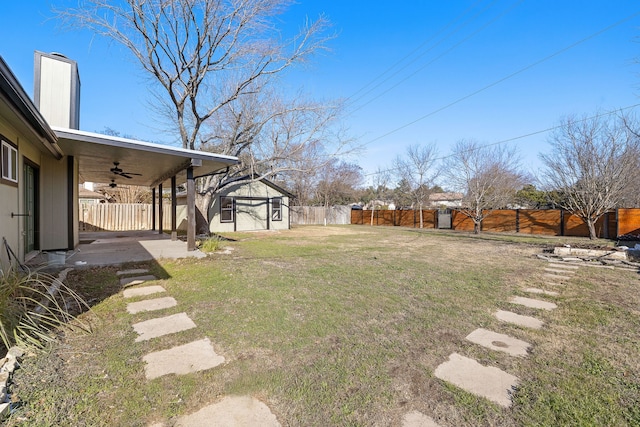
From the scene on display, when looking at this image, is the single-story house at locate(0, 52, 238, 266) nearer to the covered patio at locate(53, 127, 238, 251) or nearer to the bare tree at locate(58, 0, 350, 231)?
the covered patio at locate(53, 127, 238, 251)

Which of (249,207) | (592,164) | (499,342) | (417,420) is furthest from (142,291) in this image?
(592,164)

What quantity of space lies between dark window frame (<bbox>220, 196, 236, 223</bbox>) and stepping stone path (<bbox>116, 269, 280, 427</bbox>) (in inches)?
457

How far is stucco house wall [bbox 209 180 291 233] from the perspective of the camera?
15445 millimetres

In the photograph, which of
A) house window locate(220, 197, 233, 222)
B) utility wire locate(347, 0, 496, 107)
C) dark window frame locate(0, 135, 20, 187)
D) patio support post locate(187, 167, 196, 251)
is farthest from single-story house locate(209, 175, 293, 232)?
dark window frame locate(0, 135, 20, 187)

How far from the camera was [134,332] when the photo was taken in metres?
2.87

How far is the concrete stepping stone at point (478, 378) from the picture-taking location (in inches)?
79.0

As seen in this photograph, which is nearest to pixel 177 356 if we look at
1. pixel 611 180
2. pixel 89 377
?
pixel 89 377

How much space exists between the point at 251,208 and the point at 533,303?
14335 millimetres

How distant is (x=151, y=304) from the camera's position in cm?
368

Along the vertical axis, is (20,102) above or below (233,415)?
above

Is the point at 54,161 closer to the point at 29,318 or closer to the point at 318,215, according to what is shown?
the point at 29,318

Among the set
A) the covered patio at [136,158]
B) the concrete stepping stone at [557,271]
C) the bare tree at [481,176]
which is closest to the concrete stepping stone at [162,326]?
the covered patio at [136,158]

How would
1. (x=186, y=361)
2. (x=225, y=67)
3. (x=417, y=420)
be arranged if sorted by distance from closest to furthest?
(x=417, y=420), (x=186, y=361), (x=225, y=67)

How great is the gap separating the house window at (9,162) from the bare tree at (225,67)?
294 inches
